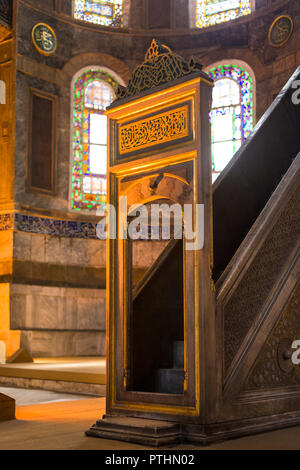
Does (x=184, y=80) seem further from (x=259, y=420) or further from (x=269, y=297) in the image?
(x=259, y=420)

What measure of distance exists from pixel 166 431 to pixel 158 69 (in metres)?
1.54

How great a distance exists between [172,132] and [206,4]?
27.4 feet

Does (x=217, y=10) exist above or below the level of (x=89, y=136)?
above

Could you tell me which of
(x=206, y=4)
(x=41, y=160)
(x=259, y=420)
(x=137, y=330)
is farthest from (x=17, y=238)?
(x=259, y=420)

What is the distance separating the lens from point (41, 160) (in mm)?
8953

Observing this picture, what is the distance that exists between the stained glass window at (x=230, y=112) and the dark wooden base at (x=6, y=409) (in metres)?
7.10

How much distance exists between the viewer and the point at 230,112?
9.74 meters

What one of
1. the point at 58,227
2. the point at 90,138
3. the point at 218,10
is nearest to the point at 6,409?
the point at 58,227

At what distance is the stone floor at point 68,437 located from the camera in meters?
2.22

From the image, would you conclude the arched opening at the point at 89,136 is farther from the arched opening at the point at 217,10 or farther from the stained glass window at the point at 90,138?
the arched opening at the point at 217,10

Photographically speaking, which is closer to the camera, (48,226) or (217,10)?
(48,226)

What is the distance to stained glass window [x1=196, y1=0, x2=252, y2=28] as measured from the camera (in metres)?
9.89

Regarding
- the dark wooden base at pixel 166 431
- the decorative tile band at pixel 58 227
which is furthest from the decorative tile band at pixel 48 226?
the dark wooden base at pixel 166 431

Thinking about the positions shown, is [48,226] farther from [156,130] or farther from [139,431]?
[139,431]
